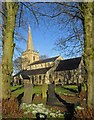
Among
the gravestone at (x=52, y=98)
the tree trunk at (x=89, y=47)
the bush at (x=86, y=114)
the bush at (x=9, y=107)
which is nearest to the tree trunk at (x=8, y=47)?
the bush at (x=9, y=107)

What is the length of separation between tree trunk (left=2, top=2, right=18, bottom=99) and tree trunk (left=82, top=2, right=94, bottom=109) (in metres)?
3.25

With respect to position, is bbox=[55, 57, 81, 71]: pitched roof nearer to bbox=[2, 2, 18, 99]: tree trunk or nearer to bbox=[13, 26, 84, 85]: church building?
bbox=[13, 26, 84, 85]: church building

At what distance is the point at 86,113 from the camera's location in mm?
5602

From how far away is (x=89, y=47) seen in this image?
693 centimetres

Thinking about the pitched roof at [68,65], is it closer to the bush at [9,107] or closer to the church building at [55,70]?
the church building at [55,70]

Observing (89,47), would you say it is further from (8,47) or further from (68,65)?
(68,65)

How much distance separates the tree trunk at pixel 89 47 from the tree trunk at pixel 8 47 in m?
3.25

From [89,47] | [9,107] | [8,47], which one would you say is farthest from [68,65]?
[89,47]

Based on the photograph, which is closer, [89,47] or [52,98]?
[89,47]

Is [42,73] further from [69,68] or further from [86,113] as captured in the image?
[86,113]

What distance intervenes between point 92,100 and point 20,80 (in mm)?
30388

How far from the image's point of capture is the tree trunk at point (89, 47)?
21.6ft

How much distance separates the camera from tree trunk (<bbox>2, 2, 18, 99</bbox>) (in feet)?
29.4

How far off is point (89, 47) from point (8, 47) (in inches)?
142
